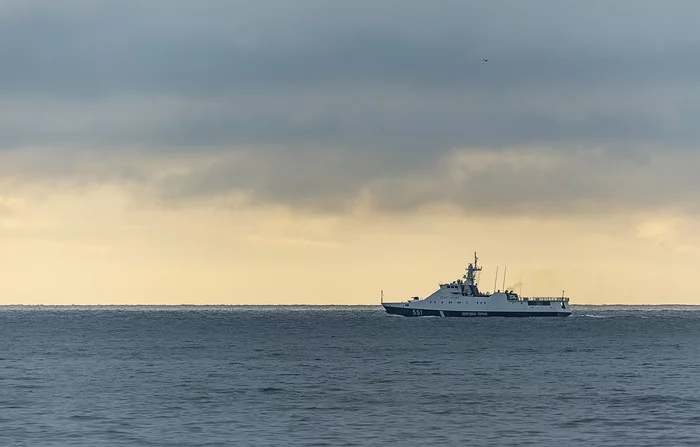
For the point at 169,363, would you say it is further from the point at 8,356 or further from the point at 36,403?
the point at 36,403

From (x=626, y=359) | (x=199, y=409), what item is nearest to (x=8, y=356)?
(x=199, y=409)

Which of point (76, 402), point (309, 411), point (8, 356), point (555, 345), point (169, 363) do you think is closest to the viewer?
point (309, 411)

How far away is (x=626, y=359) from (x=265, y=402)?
51.7m

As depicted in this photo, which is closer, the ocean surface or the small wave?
the ocean surface

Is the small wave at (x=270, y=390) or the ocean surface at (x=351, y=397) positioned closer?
the ocean surface at (x=351, y=397)

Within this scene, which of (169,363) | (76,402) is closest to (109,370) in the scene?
(169,363)

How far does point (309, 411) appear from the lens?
59125mm

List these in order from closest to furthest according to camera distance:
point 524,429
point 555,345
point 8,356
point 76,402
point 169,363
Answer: point 524,429
point 76,402
point 169,363
point 8,356
point 555,345

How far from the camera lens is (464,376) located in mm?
81188

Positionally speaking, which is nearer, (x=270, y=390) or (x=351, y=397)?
(x=351, y=397)

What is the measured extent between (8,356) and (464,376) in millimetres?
55002

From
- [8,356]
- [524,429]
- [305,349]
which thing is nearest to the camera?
[524,429]

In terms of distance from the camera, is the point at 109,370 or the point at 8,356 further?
the point at 8,356

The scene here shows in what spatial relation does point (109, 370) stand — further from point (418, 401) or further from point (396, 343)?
Result: point (396, 343)
